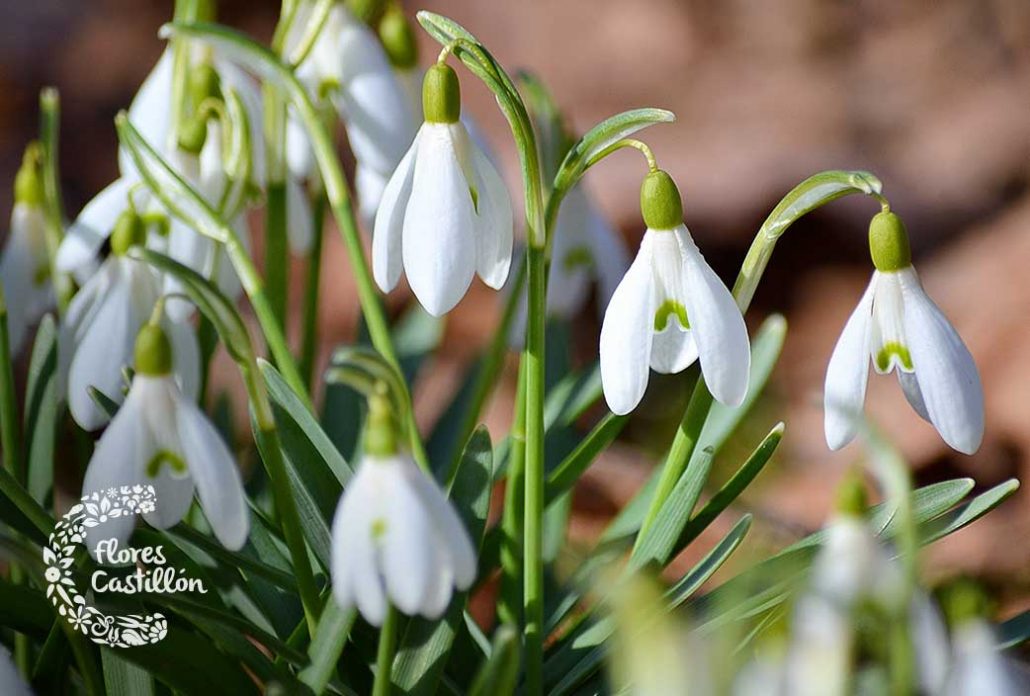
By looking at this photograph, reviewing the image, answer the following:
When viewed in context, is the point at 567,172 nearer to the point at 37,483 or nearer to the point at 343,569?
the point at 343,569

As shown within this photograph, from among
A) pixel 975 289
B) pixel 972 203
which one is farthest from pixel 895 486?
pixel 972 203

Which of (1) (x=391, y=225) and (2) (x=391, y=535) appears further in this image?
(1) (x=391, y=225)

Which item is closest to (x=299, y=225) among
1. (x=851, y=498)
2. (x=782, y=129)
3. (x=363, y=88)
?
(x=363, y=88)

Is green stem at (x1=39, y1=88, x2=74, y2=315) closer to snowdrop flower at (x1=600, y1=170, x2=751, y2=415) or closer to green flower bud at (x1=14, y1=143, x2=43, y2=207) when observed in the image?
green flower bud at (x1=14, y1=143, x2=43, y2=207)

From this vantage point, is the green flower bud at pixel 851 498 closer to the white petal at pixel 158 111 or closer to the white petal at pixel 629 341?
the white petal at pixel 629 341

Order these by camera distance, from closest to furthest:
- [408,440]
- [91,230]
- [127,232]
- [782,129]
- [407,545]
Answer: [407,545]
[408,440]
[127,232]
[91,230]
[782,129]

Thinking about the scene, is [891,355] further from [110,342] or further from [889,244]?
[110,342]

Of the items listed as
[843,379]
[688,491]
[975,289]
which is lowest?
[975,289]
